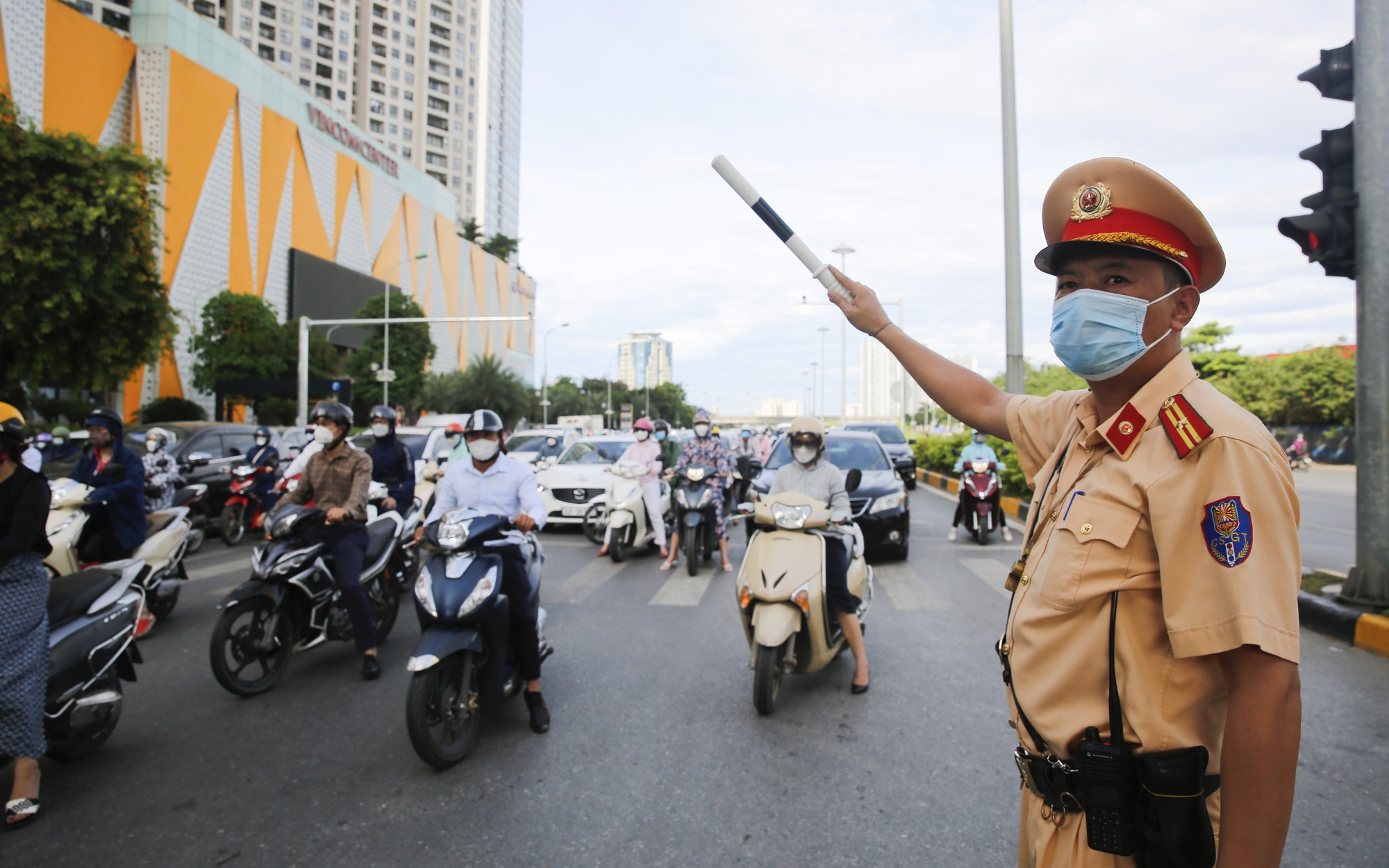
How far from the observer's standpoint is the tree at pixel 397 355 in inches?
1745

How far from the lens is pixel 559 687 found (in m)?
5.07

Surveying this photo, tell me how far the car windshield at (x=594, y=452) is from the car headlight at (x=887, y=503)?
502 centimetres

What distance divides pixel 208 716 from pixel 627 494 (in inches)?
245

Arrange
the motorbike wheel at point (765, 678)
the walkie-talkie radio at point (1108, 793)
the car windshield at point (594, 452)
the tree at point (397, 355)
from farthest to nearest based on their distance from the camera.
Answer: the tree at point (397, 355) < the car windshield at point (594, 452) < the motorbike wheel at point (765, 678) < the walkie-talkie radio at point (1108, 793)

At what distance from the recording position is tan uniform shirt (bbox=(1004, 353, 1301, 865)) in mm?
1216

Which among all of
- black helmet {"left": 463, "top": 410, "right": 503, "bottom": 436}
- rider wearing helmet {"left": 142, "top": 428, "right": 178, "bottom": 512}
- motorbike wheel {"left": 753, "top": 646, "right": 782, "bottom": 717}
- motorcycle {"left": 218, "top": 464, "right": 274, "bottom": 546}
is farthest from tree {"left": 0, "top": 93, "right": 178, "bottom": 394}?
motorbike wheel {"left": 753, "top": 646, "right": 782, "bottom": 717}

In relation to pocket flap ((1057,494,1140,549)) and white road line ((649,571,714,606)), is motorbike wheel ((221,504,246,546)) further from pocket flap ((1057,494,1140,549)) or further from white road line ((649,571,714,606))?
A: pocket flap ((1057,494,1140,549))

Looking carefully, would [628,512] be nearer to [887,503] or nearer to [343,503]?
[887,503]

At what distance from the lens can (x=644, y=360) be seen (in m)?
168

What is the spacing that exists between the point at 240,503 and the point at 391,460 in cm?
444

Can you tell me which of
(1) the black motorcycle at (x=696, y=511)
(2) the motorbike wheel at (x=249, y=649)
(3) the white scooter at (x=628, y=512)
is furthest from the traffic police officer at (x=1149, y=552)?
(3) the white scooter at (x=628, y=512)

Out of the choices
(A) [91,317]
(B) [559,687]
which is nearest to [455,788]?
(B) [559,687]

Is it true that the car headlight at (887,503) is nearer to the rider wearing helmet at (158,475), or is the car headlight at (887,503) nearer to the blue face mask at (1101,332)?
the rider wearing helmet at (158,475)

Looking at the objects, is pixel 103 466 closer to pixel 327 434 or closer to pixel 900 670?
pixel 327 434
